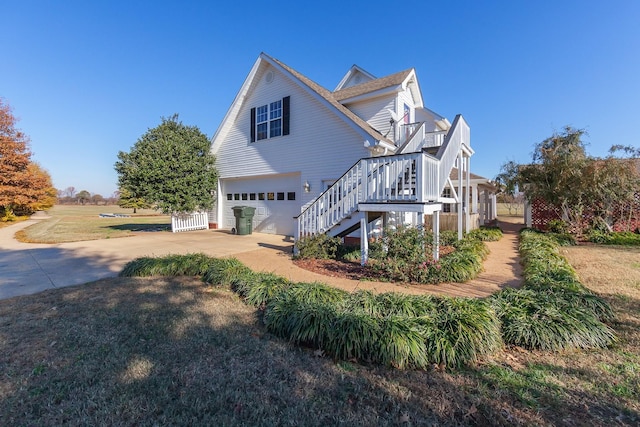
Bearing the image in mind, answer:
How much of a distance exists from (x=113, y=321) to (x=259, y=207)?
34.1 ft

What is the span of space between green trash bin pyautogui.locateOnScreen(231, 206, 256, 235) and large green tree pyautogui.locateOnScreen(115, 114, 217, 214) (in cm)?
267

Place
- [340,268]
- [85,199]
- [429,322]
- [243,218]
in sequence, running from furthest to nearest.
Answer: [85,199] → [243,218] → [340,268] → [429,322]

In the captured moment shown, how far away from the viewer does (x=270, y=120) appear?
13.0 m

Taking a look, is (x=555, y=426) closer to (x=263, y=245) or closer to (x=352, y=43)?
(x=263, y=245)

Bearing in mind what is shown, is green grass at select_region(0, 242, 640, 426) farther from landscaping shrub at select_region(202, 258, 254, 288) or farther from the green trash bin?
the green trash bin

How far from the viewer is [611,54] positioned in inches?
351

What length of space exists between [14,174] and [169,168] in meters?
13.7

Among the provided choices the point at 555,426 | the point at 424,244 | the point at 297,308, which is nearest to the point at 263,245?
the point at 424,244

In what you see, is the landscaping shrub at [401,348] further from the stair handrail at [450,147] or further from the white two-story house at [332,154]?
the stair handrail at [450,147]

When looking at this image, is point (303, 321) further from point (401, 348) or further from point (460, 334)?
point (460, 334)

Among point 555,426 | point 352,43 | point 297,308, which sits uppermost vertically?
point 352,43

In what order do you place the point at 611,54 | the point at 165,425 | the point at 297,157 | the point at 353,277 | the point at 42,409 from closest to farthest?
1. the point at 165,425
2. the point at 42,409
3. the point at 353,277
4. the point at 611,54
5. the point at 297,157

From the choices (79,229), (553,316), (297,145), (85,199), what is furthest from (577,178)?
(85,199)

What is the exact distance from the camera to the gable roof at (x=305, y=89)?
981 centimetres
